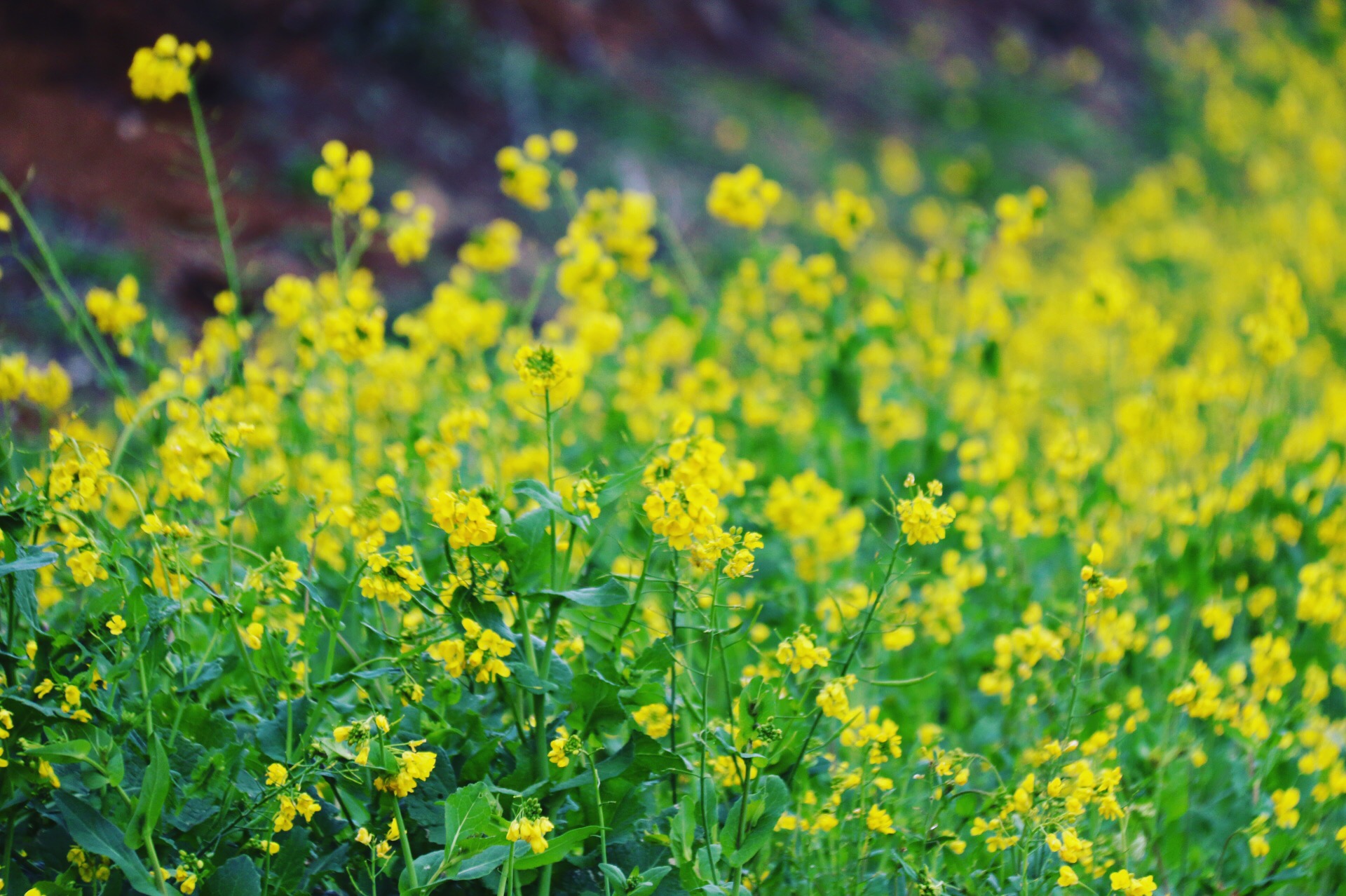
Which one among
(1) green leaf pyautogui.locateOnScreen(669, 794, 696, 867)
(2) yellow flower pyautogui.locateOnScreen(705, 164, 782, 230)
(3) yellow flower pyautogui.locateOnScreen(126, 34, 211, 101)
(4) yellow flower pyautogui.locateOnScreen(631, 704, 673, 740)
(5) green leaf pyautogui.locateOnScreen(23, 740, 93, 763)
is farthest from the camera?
(2) yellow flower pyautogui.locateOnScreen(705, 164, 782, 230)

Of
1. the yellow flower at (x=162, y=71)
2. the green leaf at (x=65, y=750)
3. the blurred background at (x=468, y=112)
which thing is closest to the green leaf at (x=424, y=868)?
the green leaf at (x=65, y=750)

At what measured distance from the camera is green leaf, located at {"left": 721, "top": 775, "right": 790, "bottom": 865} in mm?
1441

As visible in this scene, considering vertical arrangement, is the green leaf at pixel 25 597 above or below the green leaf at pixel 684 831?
above

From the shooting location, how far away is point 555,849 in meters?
1.33

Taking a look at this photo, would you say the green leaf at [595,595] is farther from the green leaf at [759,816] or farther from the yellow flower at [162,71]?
the yellow flower at [162,71]

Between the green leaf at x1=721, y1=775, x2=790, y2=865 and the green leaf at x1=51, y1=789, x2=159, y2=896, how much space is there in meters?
0.77

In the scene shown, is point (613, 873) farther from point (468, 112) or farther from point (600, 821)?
point (468, 112)

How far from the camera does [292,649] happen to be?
5.42ft

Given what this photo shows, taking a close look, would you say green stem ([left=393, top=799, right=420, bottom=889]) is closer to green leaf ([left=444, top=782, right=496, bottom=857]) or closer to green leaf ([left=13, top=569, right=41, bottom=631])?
green leaf ([left=444, top=782, right=496, bottom=857])

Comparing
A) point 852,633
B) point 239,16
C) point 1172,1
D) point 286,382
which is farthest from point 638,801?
point 1172,1

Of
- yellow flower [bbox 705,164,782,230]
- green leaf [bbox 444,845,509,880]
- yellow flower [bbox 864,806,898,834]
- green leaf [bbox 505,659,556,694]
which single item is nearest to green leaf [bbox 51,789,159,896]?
green leaf [bbox 444,845,509,880]

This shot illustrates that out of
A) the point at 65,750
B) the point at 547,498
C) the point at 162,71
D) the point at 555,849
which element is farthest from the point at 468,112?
the point at 555,849

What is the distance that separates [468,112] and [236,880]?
271 inches

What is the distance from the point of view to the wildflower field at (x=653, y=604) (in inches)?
56.4
